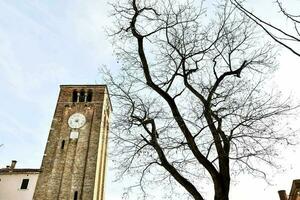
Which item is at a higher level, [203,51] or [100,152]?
[100,152]

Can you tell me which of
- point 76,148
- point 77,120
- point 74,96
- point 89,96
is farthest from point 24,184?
point 89,96

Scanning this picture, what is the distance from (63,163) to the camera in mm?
32938

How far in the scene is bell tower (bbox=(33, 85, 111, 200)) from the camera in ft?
102

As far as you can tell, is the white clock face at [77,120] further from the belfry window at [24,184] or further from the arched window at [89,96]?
the belfry window at [24,184]

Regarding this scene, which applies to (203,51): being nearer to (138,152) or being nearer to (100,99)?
(138,152)

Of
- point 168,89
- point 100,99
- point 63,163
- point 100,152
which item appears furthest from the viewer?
point 100,99

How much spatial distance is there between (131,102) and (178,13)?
236 centimetres

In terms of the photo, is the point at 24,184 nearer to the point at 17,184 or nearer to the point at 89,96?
the point at 17,184

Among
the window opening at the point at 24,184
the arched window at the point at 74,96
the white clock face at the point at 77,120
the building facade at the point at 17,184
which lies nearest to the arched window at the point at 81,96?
the arched window at the point at 74,96

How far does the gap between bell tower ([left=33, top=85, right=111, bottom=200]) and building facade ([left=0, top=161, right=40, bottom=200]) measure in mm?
573

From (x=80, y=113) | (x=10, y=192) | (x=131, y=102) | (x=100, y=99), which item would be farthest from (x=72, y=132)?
(x=131, y=102)

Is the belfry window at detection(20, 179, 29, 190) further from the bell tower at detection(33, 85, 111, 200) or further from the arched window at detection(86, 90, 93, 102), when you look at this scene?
the arched window at detection(86, 90, 93, 102)

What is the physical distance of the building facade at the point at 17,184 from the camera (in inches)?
1164

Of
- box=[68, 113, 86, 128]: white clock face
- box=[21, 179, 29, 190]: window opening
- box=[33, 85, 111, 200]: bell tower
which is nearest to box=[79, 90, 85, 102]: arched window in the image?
box=[33, 85, 111, 200]: bell tower
